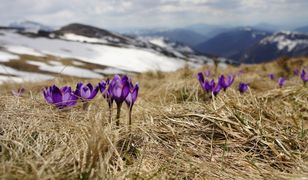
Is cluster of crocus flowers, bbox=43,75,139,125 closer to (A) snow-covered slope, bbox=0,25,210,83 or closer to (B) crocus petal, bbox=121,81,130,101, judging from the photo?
(B) crocus petal, bbox=121,81,130,101

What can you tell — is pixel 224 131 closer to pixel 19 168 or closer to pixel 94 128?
pixel 94 128

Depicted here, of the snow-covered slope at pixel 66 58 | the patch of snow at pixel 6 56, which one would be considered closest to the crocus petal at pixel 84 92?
the snow-covered slope at pixel 66 58

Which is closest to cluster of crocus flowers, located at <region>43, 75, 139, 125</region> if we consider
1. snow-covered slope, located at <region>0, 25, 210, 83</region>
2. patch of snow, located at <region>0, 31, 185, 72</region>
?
Answer: snow-covered slope, located at <region>0, 25, 210, 83</region>

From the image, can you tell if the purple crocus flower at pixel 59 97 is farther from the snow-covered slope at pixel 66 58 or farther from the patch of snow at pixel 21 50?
the patch of snow at pixel 21 50

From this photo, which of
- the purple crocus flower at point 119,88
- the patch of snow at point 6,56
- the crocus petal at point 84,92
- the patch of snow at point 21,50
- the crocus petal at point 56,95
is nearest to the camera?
the purple crocus flower at point 119,88

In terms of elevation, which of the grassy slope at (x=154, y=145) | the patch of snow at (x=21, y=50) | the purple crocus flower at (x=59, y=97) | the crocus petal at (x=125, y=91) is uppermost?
the patch of snow at (x=21, y=50)

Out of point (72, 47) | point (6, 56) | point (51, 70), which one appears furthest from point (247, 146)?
point (72, 47)

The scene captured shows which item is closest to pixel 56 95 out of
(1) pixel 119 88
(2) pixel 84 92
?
(2) pixel 84 92
